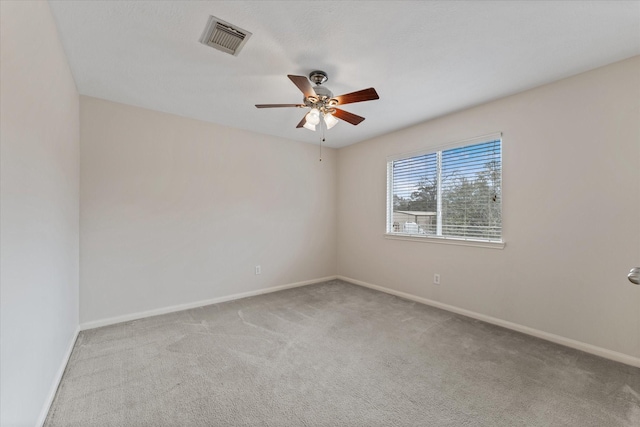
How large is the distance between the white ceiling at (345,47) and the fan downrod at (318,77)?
47 mm

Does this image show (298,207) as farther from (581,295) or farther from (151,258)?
(581,295)

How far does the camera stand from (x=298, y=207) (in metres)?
4.54

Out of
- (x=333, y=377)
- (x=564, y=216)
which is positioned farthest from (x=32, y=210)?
(x=564, y=216)

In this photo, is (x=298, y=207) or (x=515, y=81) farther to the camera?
(x=298, y=207)

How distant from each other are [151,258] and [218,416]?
2.21m

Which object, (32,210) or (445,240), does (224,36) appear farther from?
(445,240)

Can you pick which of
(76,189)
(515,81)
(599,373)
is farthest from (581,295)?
(76,189)

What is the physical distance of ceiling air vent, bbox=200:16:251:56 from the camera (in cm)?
183

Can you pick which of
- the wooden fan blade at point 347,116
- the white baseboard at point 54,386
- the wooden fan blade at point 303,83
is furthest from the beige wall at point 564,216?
the white baseboard at point 54,386

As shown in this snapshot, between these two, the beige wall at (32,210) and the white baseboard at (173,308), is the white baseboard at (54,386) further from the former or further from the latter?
the white baseboard at (173,308)

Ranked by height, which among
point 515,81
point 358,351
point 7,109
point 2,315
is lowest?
point 358,351

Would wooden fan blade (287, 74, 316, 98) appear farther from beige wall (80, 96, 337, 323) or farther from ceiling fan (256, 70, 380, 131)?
beige wall (80, 96, 337, 323)

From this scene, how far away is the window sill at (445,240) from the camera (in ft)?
9.82

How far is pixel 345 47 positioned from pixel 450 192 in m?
2.24
